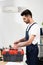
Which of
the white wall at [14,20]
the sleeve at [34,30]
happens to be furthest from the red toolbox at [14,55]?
the white wall at [14,20]

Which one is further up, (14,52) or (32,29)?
(32,29)

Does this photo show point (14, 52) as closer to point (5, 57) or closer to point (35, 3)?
point (5, 57)

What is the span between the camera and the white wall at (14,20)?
428cm

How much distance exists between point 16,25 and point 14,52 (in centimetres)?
238

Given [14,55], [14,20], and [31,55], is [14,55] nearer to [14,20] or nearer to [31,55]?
[31,55]

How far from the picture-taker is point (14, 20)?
4.29 metres

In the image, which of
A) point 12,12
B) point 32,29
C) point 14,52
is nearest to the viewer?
point 14,52

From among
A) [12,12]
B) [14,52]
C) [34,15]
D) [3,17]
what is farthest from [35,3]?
[14,52]

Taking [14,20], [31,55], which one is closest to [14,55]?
[31,55]

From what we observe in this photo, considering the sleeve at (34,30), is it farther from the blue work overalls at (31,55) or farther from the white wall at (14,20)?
the white wall at (14,20)

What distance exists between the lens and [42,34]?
437 cm

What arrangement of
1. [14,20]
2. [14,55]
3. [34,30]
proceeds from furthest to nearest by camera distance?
[14,20], [34,30], [14,55]

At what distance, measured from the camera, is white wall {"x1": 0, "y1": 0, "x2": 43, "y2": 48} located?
4.28 meters

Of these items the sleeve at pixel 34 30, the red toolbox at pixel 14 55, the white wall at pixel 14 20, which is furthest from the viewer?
the white wall at pixel 14 20
